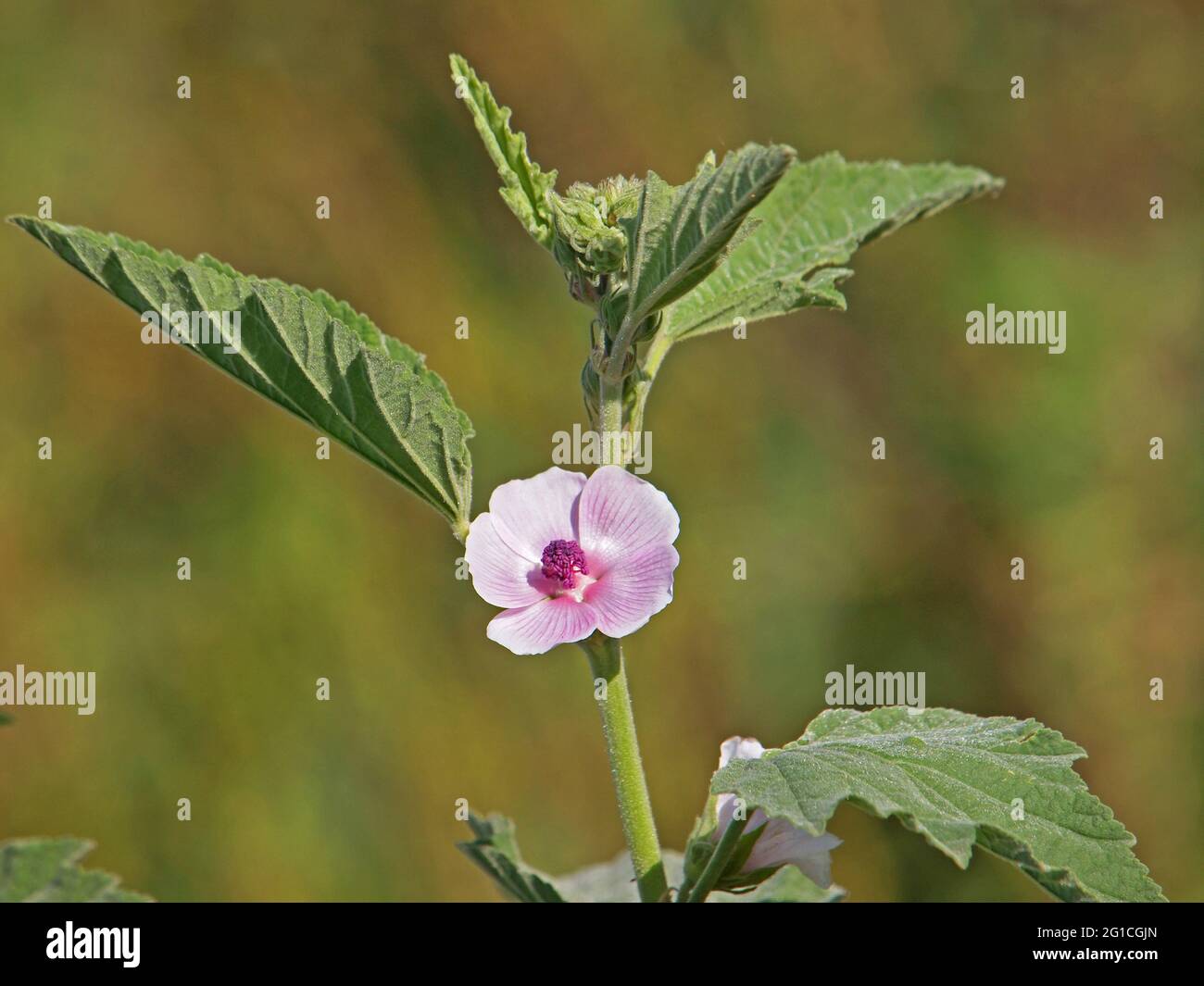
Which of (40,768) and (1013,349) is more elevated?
(1013,349)

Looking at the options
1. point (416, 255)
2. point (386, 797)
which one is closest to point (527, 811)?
point (386, 797)

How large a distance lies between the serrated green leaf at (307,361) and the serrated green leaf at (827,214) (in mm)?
310

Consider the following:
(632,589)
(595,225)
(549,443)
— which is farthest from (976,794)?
(549,443)

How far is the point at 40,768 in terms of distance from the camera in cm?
363

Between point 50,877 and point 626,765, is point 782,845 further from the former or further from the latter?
point 50,877

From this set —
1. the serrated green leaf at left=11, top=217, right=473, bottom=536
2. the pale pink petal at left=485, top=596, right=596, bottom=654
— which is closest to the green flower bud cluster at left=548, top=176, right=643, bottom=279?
the serrated green leaf at left=11, top=217, right=473, bottom=536

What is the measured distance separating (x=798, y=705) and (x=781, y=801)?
2960 millimetres

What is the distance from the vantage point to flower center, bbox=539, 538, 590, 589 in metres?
1.19

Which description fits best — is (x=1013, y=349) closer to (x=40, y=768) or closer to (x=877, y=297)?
(x=877, y=297)

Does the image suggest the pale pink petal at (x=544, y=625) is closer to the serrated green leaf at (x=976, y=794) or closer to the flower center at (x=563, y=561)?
the flower center at (x=563, y=561)

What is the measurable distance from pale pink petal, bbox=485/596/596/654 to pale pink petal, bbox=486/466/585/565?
56mm

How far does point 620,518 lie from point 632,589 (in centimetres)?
7

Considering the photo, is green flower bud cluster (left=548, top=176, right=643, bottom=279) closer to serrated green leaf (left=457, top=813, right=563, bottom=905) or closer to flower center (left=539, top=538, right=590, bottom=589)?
flower center (left=539, top=538, right=590, bottom=589)
